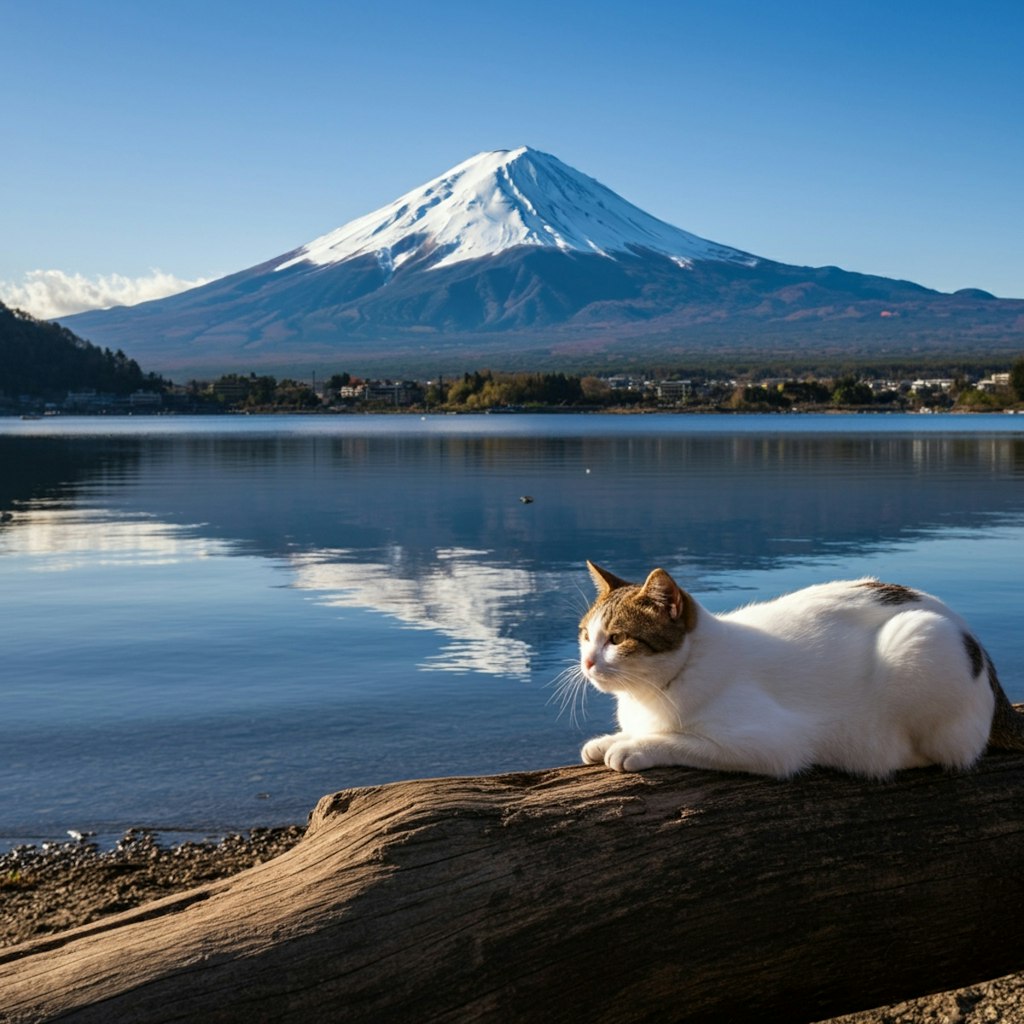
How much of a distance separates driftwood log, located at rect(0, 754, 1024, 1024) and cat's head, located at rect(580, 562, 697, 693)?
338mm

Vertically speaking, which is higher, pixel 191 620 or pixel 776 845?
pixel 776 845

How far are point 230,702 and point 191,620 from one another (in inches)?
197

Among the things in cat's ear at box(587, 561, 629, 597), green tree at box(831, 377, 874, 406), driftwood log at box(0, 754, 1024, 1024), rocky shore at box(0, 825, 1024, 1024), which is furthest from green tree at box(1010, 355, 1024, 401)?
driftwood log at box(0, 754, 1024, 1024)

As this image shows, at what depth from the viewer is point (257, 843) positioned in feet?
26.1

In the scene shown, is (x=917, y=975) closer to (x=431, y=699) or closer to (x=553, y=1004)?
(x=553, y=1004)

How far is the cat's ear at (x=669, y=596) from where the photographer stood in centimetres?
438

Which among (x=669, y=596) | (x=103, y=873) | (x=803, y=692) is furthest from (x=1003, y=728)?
(x=103, y=873)

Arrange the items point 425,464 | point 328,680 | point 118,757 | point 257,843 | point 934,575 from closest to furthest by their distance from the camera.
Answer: point 257,843, point 118,757, point 328,680, point 934,575, point 425,464

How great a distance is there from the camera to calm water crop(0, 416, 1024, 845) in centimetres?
988

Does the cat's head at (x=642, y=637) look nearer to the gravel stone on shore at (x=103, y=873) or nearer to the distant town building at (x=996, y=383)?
the gravel stone on shore at (x=103, y=873)

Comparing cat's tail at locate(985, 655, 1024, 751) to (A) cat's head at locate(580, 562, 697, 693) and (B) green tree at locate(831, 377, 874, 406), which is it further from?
(B) green tree at locate(831, 377, 874, 406)

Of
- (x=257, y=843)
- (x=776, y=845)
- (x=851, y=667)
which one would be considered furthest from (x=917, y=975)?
(x=257, y=843)

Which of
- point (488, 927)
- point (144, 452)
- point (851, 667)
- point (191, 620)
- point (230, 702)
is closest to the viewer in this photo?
point (488, 927)

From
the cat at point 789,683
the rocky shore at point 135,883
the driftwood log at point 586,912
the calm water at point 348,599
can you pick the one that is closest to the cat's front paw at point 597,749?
the cat at point 789,683
